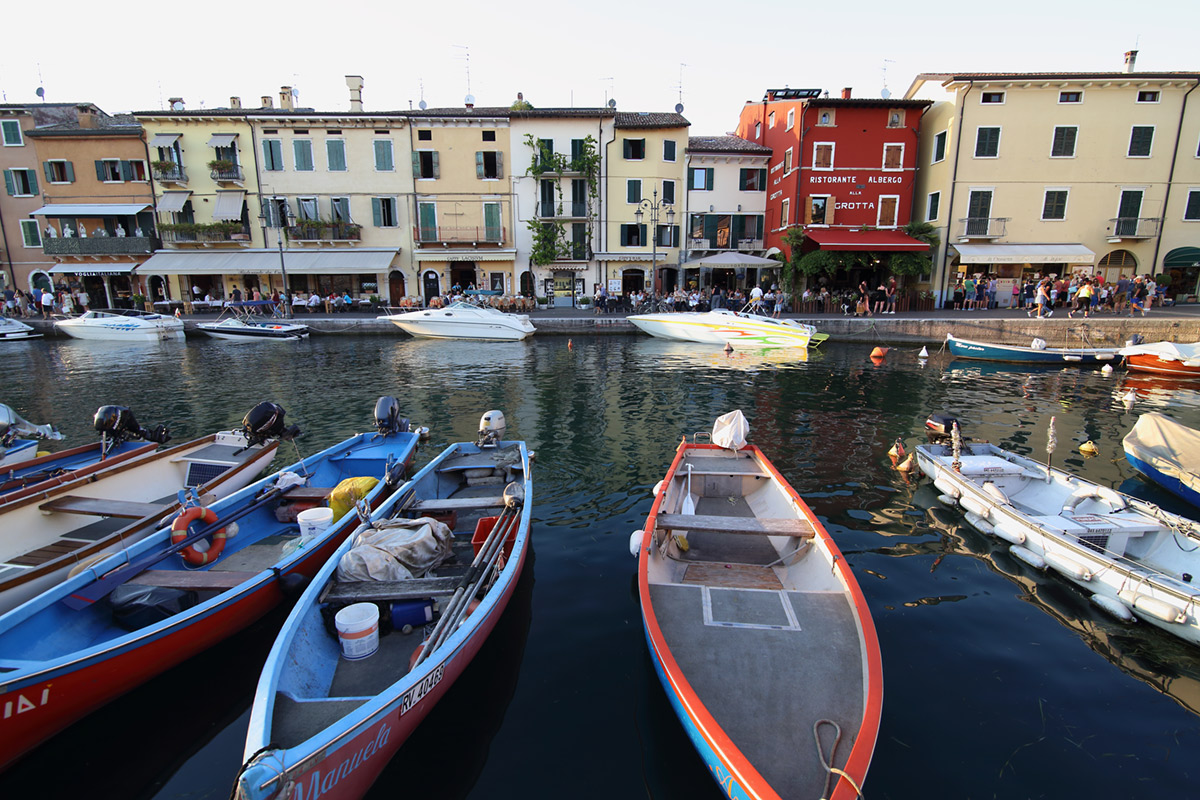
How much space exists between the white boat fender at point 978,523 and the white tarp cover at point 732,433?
3.20m

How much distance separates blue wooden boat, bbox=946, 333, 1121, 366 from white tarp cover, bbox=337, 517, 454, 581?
22.5 meters

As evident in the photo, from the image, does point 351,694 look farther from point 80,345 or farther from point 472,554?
point 80,345

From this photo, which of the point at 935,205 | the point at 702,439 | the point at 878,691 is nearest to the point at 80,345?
the point at 702,439

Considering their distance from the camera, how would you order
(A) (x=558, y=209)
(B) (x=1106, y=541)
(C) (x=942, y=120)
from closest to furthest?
(B) (x=1106, y=541), (C) (x=942, y=120), (A) (x=558, y=209)

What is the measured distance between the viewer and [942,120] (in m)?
29.9

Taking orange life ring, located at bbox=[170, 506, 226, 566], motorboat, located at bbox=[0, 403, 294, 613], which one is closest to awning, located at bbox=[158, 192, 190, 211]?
motorboat, located at bbox=[0, 403, 294, 613]

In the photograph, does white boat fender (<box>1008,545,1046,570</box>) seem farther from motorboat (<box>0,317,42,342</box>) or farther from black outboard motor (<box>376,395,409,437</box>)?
motorboat (<box>0,317,42,342</box>)

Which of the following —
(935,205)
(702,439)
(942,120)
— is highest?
(942,120)

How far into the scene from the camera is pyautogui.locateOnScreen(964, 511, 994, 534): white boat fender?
25.4ft

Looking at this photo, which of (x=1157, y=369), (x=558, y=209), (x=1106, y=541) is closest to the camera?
(x=1106, y=541)

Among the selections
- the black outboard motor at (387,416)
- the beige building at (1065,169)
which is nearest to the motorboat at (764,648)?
the black outboard motor at (387,416)

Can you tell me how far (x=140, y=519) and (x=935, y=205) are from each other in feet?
115

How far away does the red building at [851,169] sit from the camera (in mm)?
30891

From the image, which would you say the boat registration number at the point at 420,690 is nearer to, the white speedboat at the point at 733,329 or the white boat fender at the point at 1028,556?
the white boat fender at the point at 1028,556
